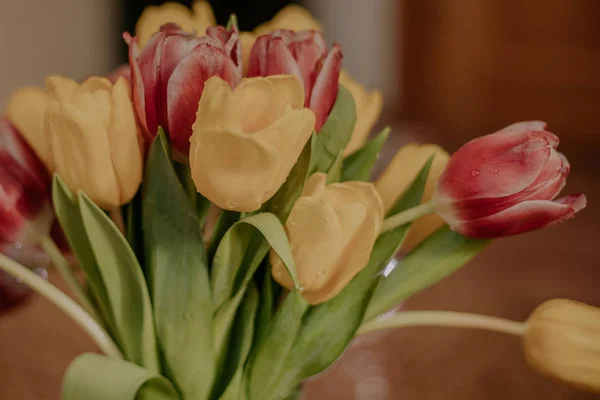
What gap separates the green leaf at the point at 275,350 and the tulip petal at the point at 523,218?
0.10 metres

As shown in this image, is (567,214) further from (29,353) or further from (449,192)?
(29,353)

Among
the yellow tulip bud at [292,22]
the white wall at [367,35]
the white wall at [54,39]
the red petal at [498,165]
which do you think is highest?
the yellow tulip bud at [292,22]

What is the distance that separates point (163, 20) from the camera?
45 cm

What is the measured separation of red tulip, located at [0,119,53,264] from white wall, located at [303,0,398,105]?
2580 millimetres

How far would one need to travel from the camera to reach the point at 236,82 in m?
0.34

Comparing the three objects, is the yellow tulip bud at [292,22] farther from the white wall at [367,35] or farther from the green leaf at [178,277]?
the white wall at [367,35]

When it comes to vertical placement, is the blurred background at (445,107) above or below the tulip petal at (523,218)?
below

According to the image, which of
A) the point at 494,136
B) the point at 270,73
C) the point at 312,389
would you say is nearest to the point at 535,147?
the point at 494,136

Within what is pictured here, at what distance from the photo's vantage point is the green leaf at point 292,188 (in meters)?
0.35

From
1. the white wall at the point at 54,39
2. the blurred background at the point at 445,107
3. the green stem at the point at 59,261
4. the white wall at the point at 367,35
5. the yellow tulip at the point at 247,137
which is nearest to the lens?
the yellow tulip at the point at 247,137

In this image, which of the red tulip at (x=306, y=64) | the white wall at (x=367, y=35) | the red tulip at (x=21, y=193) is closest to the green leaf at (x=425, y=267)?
the red tulip at (x=306, y=64)

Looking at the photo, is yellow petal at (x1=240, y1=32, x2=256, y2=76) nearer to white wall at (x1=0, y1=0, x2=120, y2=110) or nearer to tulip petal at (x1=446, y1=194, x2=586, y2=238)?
tulip petal at (x1=446, y1=194, x2=586, y2=238)

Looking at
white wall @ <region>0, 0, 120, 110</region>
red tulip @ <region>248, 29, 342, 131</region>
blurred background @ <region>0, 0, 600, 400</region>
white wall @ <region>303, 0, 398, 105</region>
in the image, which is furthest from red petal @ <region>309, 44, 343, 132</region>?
white wall @ <region>303, 0, 398, 105</region>

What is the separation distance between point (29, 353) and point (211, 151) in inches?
20.6
